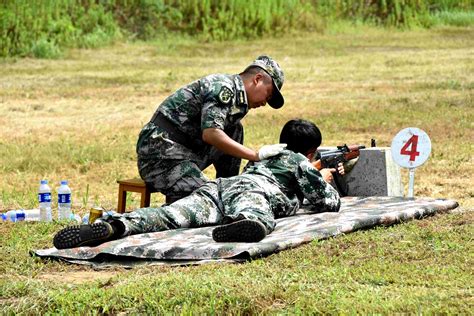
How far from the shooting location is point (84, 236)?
7.24m

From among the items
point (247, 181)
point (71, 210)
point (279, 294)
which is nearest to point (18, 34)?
point (71, 210)

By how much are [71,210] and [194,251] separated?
2.82m

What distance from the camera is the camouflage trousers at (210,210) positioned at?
758cm

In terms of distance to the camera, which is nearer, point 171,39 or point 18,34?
point 18,34

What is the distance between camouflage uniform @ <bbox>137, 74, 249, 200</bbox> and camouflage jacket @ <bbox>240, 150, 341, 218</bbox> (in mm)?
484

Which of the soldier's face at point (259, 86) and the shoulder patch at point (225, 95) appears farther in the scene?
the soldier's face at point (259, 86)

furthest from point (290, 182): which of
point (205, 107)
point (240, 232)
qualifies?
point (240, 232)

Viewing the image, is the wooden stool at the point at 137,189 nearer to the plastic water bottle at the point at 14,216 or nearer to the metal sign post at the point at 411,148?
the plastic water bottle at the point at 14,216

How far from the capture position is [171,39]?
76.5 ft

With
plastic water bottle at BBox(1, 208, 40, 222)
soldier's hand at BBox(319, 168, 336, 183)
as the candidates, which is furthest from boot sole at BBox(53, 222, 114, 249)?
soldier's hand at BBox(319, 168, 336, 183)

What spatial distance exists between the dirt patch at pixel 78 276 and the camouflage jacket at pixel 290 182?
1.52 m

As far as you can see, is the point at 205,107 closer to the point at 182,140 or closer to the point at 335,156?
the point at 182,140

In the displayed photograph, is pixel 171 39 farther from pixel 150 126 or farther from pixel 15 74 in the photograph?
pixel 150 126

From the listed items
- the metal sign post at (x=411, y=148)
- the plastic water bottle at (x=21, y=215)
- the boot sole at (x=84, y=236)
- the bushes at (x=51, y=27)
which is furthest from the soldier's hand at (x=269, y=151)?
the bushes at (x=51, y=27)
